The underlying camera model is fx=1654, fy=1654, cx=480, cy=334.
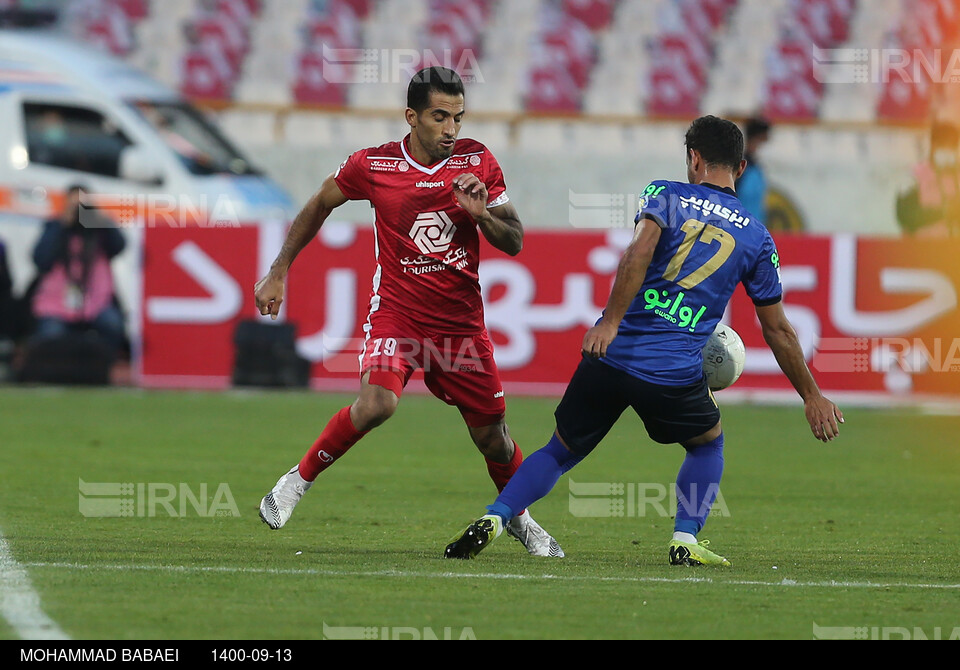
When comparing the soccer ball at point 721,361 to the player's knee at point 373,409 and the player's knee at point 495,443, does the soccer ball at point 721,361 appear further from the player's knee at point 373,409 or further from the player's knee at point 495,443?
the player's knee at point 373,409

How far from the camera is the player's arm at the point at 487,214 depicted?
20.9 ft

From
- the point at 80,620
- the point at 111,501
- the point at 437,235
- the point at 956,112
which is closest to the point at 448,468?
the point at 111,501

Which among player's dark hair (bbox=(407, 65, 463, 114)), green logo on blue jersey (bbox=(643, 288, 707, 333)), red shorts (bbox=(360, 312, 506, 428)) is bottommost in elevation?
red shorts (bbox=(360, 312, 506, 428))

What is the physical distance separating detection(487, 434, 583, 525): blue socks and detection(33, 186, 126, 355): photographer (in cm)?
938

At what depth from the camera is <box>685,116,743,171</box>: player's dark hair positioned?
252 inches

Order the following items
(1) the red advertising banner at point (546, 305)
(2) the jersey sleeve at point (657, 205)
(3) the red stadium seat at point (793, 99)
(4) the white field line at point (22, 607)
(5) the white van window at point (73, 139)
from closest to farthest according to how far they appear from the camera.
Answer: (4) the white field line at point (22, 607) < (2) the jersey sleeve at point (657, 205) < (1) the red advertising banner at point (546, 305) < (5) the white van window at point (73, 139) < (3) the red stadium seat at point (793, 99)

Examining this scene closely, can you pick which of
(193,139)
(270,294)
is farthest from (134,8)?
(270,294)

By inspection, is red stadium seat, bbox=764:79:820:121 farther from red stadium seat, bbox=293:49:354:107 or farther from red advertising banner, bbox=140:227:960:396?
red advertising banner, bbox=140:227:960:396

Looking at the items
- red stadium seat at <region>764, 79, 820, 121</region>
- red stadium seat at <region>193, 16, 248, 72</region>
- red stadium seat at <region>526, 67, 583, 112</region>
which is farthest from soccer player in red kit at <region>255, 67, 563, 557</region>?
red stadium seat at <region>764, 79, 820, 121</region>

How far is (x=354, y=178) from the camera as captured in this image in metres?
6.96

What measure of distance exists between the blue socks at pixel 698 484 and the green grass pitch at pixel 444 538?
237 mm

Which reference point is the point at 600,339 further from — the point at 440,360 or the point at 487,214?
the point at 440,360

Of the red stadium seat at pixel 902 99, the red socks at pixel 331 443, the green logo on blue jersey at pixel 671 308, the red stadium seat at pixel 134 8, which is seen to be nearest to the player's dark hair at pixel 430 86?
the green logo on blue jersey at pixel 671 308
